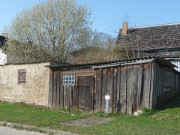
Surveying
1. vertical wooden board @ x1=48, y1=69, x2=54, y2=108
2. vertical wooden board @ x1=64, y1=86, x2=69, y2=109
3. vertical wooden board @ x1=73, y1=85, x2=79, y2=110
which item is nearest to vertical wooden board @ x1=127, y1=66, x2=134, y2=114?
Result: vertical wooden board @ x1=73, y1=85, x2=79, y2=110

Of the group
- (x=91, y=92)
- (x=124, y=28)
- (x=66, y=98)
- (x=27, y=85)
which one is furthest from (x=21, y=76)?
(x=124, y=28)

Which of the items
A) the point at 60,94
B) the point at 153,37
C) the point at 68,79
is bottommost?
the point at 60,94

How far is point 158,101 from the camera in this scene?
37.4 ft

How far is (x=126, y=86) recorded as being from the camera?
1097cm

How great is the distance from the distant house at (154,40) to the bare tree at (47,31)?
230 inches

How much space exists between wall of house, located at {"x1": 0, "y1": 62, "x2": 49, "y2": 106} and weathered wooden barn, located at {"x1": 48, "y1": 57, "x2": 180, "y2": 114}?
627 mm

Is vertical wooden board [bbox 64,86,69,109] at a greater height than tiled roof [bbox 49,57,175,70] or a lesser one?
lesser

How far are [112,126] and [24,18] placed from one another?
16.0 metres

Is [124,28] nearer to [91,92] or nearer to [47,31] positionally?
[47,31]

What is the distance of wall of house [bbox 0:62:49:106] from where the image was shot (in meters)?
14.3

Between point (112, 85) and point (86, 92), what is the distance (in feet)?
5.71

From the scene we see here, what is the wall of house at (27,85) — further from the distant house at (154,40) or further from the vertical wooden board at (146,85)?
the distant house at (154,40)

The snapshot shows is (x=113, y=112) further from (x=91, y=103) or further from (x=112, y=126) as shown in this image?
(x=112, y=126)

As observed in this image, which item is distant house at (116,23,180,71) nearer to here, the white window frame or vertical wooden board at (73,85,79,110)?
the white window frame
